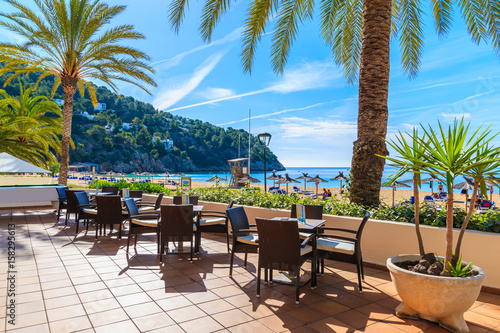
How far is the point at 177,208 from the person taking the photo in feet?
15.2

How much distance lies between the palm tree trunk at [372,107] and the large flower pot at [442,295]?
2.64m

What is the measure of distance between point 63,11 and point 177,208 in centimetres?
999

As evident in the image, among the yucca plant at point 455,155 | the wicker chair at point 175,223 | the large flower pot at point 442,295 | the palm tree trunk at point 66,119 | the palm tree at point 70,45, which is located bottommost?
the large flower pot at point 442,295

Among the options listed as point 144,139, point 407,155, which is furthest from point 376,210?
point 144,139

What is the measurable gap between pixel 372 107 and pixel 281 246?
3204 millimetres

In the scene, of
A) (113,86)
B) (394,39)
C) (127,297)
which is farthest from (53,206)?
(394,39)

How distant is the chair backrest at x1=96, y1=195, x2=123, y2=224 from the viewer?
5.85 metres

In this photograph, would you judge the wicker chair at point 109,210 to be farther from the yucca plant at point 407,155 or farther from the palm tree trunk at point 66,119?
the palm tree trunk at point 66,119

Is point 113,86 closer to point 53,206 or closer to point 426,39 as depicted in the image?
point 53,206

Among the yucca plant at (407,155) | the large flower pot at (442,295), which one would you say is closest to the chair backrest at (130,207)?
the yucca plant at (407,155)

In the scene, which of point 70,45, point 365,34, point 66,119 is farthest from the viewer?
point 66,119

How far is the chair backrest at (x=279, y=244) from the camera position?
3.31 meters

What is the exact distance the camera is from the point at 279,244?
3375 millimetres

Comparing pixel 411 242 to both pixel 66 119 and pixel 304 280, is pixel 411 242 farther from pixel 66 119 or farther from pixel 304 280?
pixel 66 119
